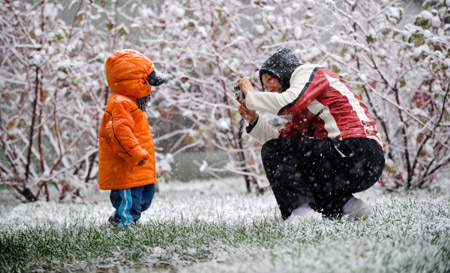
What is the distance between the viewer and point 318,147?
2527mm

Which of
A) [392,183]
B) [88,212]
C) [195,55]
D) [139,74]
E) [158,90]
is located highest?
[139,74]

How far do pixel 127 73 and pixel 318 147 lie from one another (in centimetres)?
137

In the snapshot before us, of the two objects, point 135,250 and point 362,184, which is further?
point 362,184

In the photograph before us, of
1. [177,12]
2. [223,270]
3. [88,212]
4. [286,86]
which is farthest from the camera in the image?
[177,12]

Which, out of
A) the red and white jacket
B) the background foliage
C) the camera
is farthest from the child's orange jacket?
the background foliage

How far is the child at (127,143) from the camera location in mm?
2604

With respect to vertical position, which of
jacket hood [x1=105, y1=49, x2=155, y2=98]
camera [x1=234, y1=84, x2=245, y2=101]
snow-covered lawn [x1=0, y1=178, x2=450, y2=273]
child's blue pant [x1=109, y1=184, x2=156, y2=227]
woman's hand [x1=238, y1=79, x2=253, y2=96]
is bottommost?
child's blue pant [x1=109, y1=184, x2=156, y2=227]

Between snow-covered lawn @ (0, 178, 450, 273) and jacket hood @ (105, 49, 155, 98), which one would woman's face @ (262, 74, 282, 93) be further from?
snow-covered lawn @ (0, 178, 450, 273)

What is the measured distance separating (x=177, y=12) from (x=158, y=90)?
1.06 meters

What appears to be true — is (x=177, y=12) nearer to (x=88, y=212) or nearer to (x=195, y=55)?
(x=195, y=55)

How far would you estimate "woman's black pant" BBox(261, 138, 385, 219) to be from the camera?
2518 mm

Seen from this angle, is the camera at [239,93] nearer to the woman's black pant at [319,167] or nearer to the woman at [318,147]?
the woman at [318,147]

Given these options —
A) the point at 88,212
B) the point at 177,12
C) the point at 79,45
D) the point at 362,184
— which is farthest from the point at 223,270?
the point at 79,45

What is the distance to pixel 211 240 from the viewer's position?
2.06 metres
